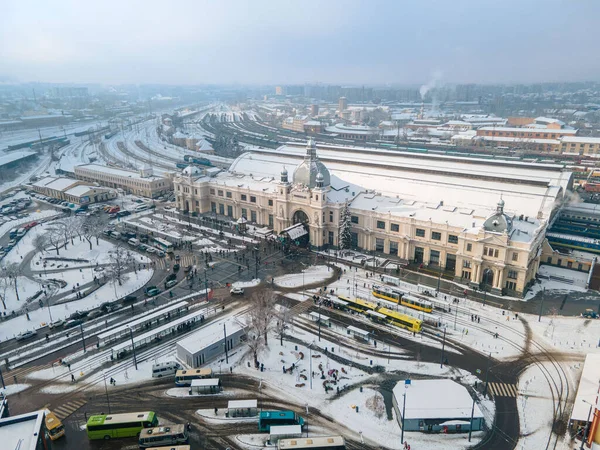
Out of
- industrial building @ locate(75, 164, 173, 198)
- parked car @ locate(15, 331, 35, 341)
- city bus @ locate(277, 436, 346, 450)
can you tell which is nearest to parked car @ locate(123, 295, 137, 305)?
parked car @ locate(15, 331, 35, 341)

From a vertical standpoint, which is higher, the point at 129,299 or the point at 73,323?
the point at 129,299

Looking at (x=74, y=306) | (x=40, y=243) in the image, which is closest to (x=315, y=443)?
(x=74, y=306)

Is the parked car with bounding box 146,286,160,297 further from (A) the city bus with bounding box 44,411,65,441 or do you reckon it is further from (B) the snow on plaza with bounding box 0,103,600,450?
(A) the city bus with bounding box 44,411,65,441

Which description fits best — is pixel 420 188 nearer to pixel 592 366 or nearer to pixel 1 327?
pixel 592 366

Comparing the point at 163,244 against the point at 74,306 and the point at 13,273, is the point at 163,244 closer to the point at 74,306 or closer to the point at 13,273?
the point at 74,306

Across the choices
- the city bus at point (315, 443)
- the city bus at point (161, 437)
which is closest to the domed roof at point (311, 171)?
the city bus at point (315, 443)

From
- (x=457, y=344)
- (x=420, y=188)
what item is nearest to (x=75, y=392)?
(x=457, y=344)
